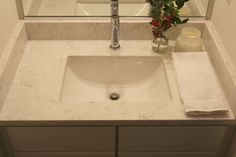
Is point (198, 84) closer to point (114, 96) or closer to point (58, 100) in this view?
point (114, 96)

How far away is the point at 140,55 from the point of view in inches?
53.3

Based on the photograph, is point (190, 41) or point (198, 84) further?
point (190, 41)

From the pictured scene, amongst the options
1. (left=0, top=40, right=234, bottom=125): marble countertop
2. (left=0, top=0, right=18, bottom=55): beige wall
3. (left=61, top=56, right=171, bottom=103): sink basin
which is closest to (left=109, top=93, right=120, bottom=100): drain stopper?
(left=61, top=56, right=171, bottom=103): sink basin

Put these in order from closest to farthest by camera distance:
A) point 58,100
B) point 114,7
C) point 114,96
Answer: point 58,100, point 114,7, point 114,96

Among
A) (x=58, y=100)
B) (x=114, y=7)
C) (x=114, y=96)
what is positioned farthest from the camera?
(x=114, y=96)

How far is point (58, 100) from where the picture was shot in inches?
44.3
